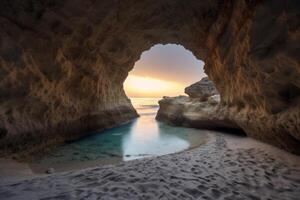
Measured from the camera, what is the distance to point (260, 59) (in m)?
6.47

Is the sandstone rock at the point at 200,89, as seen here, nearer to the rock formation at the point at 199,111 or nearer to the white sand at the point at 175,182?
the rock formation at the point at 199,111

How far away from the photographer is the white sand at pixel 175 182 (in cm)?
394

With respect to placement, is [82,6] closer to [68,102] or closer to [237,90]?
[68,102]

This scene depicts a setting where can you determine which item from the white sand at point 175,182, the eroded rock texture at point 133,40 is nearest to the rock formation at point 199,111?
the eroded rock texture at point 133,40

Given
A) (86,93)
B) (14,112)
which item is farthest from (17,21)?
(86,93)

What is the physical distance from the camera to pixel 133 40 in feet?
45.4

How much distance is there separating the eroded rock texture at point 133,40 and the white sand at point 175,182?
183 cm

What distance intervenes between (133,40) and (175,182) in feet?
36.7

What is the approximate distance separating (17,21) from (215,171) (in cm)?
895

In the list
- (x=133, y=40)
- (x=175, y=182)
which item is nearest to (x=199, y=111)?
(x=133, y=40)

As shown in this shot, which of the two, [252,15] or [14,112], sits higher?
[252,15]

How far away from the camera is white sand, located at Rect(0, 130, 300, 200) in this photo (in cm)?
394

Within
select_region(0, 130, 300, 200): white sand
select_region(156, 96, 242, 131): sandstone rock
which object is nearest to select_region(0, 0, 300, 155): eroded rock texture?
select_region(156, 96, 242, 131): sandstone rock

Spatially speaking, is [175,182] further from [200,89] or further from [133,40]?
[200,89]
